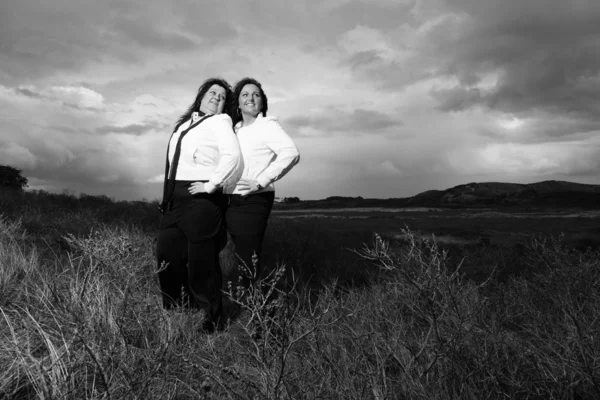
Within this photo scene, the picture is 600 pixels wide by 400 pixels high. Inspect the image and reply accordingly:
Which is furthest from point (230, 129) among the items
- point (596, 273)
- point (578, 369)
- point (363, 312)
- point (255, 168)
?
point (596, 273)

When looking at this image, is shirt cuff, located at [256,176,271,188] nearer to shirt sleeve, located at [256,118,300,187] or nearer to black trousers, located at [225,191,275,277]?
shirt sleeve, located at [256,118,300,187]

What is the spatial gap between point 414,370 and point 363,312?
45.5 inches

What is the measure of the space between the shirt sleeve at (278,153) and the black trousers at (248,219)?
19 cm

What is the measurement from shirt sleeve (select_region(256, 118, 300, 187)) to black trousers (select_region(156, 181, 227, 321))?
0.46 m

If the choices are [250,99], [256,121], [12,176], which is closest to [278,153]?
[256,121]

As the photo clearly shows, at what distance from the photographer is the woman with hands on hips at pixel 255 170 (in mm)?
3600

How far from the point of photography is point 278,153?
11.9ft

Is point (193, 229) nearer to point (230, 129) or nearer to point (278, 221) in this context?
point (230, 129)

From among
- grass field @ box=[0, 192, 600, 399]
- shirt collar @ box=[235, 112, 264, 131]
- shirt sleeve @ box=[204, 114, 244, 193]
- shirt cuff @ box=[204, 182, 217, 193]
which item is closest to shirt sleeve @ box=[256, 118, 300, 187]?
shirt collar @ box=[235, 112, 264, 131]

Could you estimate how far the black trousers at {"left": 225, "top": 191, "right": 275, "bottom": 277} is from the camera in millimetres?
3668

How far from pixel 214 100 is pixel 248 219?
106cm

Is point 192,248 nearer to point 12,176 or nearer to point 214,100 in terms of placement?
point 214,100

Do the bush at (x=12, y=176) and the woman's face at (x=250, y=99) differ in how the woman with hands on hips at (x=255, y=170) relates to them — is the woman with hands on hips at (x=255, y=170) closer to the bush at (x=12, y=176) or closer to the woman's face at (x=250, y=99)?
the woman's face at (x=250, y=99)

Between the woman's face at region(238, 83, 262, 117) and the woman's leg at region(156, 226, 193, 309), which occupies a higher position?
the woman's face at region(238, 83, 262, 117)
